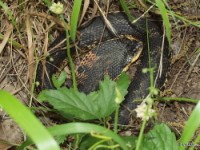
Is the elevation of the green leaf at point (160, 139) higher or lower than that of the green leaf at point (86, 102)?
lower

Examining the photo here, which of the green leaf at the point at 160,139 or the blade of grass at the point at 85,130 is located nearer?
the blade of grass at the point at 85,130

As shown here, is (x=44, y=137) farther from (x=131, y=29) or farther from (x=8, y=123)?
(x=131, y=29)

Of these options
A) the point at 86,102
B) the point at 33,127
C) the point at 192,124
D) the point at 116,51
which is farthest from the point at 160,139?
the point at 116,51

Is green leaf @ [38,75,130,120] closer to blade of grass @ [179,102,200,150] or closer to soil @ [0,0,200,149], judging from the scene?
blade of grass @ [179,102,200,150]

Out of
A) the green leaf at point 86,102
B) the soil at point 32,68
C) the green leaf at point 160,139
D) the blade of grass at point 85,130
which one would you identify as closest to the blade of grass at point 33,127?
the blade of grass at point 85,130

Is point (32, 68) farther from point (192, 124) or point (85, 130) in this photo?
point (192, 124)

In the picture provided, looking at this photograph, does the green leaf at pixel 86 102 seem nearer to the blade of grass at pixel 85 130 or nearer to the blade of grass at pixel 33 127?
the blade of grass at pixel 85 130

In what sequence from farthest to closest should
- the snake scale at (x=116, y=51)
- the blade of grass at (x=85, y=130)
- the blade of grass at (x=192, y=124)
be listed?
the snake scale at (x=116, y=51), the blade of grass at (x=192, y=124), the blade of grass at (x=85, y=130)

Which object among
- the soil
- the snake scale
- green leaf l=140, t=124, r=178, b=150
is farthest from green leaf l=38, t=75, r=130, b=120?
the snake scale
